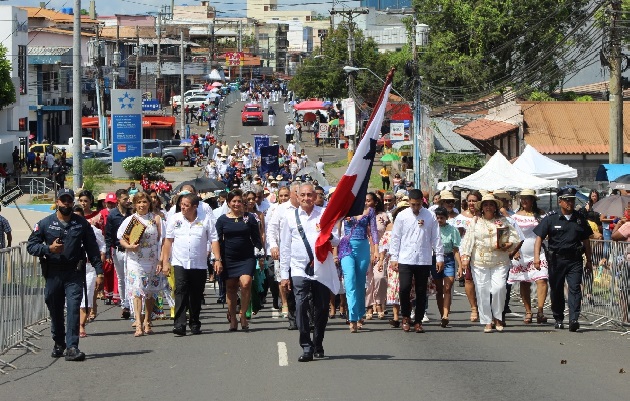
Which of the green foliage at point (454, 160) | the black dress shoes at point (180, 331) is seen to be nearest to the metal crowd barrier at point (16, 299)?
the black dress shoes at point (180, 331)

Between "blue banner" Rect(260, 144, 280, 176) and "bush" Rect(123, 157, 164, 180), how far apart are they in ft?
17.8

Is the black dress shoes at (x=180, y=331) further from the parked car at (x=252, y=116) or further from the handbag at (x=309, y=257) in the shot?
the parked car at (x=252, y=116)

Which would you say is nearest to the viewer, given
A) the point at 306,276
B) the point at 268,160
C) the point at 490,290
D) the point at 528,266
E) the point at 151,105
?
the point at 306,276

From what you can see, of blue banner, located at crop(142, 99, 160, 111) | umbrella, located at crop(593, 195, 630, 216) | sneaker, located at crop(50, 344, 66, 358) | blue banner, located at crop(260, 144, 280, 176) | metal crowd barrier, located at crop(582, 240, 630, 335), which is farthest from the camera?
blue banner, located at crop(142, 99, 160, 111)

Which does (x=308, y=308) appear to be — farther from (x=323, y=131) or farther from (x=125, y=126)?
(x=323, y=131)

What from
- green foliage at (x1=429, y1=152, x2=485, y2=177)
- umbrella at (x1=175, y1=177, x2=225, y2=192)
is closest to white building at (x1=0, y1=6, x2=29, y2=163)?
green foliage at (x1=429, y1=152, x2=485, y2=177)

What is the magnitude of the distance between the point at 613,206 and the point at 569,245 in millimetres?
6846

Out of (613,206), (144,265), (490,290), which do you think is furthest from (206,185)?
(490,290)

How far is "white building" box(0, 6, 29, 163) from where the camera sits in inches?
2525

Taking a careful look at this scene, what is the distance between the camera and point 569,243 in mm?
15320

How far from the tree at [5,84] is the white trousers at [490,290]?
150 ft

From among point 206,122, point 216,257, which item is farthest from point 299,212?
point 206,122

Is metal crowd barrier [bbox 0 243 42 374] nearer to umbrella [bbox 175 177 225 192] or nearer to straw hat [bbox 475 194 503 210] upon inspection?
straw hat [bbox 475 194 503 210]

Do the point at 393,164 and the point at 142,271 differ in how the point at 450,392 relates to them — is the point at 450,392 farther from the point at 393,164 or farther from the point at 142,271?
the point at 393,164
